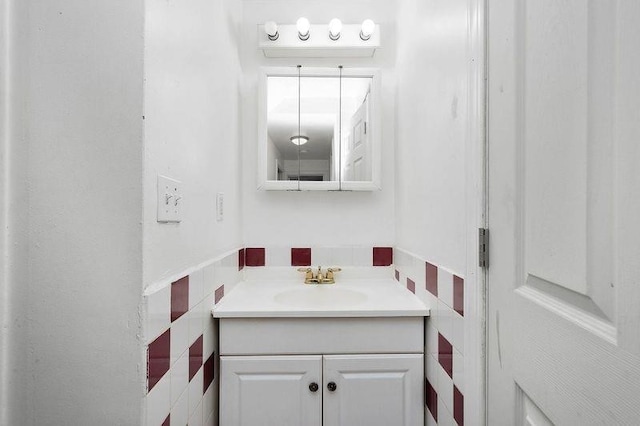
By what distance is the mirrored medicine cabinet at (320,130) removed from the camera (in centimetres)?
145

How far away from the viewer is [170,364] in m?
0.71

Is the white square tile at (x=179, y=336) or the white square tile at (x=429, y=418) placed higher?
the white square tile at (x=179, y=336)

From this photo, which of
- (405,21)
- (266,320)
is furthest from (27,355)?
(405,21)

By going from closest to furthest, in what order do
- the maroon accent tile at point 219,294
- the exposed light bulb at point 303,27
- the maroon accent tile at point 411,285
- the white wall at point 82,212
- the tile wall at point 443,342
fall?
the white wall at point 82,212, the tile wall at point 443,342, the maroon accent tile at point 219,294, the maroon accent tile at point 411,285, the exposed light bulb at point 303,27

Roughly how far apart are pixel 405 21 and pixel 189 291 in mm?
1426

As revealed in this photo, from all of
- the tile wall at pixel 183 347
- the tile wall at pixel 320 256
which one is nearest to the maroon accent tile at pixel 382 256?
the tile wall at pixel 320 256

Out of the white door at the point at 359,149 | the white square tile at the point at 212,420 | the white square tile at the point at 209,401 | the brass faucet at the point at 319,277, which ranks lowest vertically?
the white square tile at the point at 212,420

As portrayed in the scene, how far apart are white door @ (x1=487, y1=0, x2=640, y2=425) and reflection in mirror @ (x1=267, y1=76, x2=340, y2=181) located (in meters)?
0.88

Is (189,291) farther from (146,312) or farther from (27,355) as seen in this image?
(27,355)

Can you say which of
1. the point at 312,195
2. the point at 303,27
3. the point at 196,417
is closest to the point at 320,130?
the point at 312,195

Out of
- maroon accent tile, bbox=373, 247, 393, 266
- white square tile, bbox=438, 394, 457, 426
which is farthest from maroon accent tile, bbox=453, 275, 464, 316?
maroon accent tile, bbox=373, 247, 393, 266

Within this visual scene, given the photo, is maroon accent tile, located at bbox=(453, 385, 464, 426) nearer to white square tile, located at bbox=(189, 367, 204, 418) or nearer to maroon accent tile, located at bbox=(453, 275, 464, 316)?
maroon accent tile, located at bbox=(453, 275, 464, 316)

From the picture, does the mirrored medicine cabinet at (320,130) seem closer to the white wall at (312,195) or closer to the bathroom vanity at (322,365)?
the white wall at (312,195)

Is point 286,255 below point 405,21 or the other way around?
below
